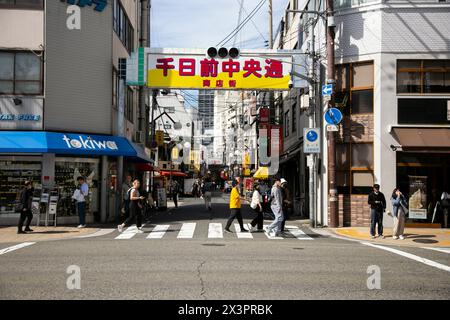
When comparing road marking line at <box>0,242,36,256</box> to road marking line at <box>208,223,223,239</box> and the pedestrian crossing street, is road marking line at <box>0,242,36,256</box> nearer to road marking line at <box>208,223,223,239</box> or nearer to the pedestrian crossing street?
the pedestrian crossing street

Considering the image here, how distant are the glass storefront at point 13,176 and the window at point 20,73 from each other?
269cm

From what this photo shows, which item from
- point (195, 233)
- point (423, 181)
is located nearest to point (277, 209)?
point (195, 233)

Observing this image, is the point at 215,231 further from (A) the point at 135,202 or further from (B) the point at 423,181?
(B) the point at 423,181

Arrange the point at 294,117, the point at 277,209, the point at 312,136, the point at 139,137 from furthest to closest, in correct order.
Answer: the point at 139,137 < the point at 294,117 < the point at 312,136 < the point at 277,209

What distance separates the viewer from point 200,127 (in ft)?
417

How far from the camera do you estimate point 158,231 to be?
19.5 metres

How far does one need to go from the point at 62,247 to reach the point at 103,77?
11.3 meters

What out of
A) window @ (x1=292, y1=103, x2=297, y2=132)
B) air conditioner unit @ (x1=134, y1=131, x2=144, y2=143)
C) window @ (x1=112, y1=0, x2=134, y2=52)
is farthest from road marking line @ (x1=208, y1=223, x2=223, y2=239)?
air conditioner unit @ (x1=134, y1=131, x2=144, y2=143)

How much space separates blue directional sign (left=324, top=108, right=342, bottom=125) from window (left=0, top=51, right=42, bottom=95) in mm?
11541

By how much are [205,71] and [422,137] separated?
32.3ft

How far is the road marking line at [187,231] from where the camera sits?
17891mm

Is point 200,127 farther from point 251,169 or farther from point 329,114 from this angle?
point 329,114

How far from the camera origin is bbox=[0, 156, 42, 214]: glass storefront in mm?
21016
